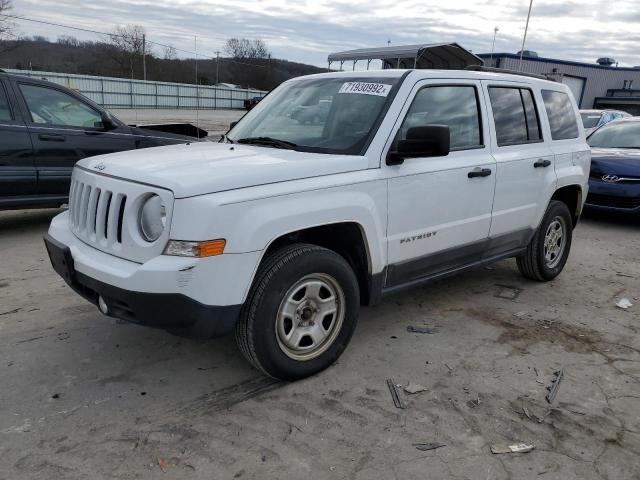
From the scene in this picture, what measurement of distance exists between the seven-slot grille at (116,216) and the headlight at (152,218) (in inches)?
0.9

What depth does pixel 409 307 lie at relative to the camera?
471 cm

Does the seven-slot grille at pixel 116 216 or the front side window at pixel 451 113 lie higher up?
the front side window at pixel 451 113

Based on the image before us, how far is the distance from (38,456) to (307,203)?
184 cm

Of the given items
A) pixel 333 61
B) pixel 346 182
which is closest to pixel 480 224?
pixel 346 182

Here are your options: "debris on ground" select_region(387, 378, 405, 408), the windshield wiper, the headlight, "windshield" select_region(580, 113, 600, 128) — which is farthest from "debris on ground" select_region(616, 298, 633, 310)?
"windshield" select_region(580, 113, 600, 128)

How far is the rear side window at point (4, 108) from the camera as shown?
6.24 m

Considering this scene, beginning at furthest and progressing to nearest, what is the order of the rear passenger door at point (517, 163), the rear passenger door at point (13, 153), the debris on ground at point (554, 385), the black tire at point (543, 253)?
the rear passenger door at point (13, 153), the black tire at point (543, 253), the rear passenger door at point (517, 163), the debris on ground at point (554, 385)

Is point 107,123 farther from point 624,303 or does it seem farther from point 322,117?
point 624,303

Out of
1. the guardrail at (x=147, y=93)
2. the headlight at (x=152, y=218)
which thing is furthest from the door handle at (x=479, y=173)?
the guardrail at (x=147, y=93)

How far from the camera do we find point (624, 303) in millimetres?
5012

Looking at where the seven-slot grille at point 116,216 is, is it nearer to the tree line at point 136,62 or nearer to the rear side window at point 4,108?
the rear side window at point 4,108

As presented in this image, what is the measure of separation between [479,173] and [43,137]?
16.9 ft

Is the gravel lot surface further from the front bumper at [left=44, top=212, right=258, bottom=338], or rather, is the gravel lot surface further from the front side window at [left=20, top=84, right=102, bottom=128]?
the front bumper at [left=44, top=212, right=258, bottom=338]

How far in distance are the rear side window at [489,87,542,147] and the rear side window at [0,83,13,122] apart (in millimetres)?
5277
